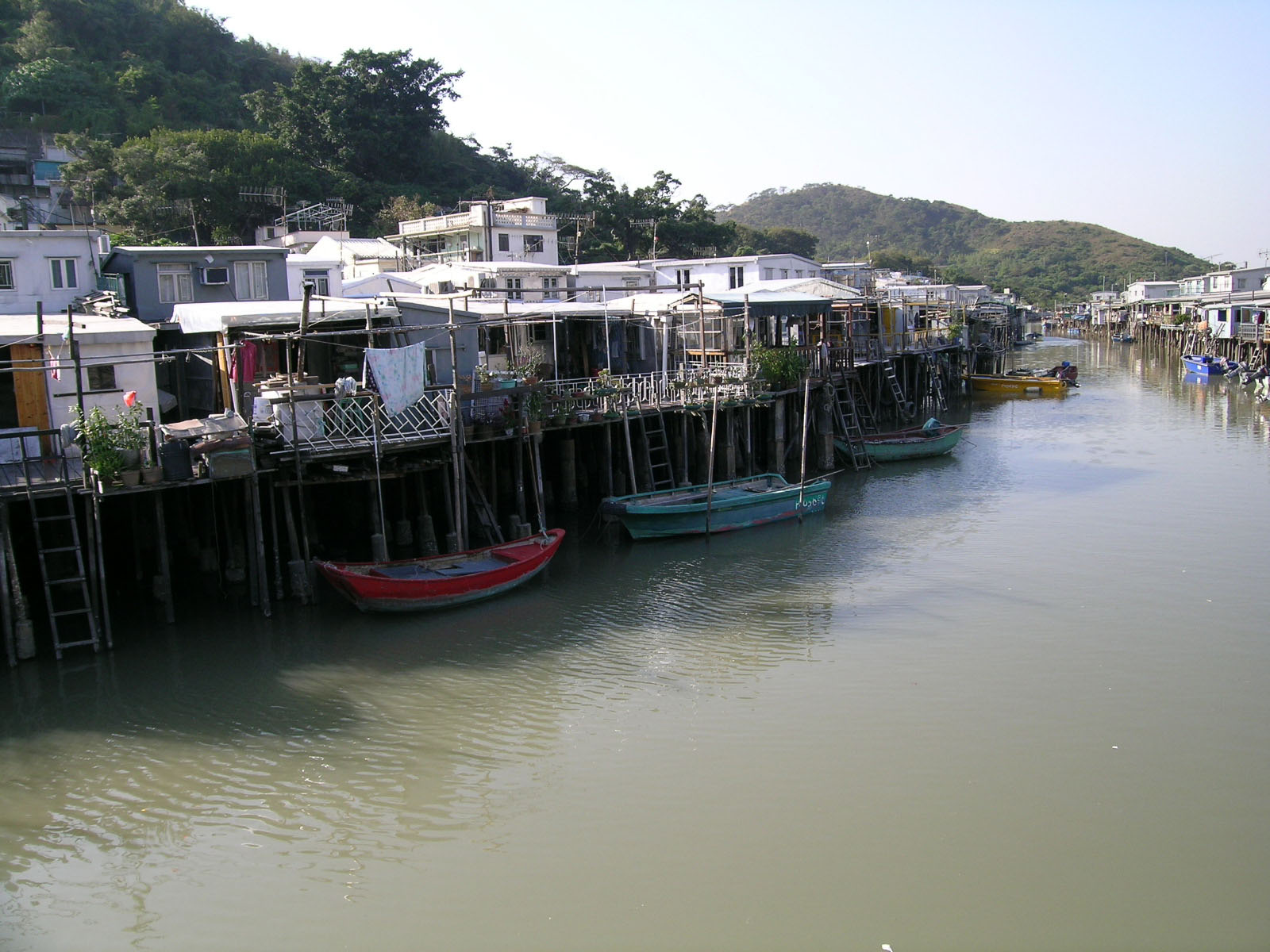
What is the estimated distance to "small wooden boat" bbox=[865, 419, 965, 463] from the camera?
32406 millimetres

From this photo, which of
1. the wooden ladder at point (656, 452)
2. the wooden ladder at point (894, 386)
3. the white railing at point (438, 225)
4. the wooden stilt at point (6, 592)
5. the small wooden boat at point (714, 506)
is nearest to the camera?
the wooden stilt at point (6, 592)

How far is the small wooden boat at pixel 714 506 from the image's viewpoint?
73.5 ft

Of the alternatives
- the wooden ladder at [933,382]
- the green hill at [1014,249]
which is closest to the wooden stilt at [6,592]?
the wooden ladder at [933,382]

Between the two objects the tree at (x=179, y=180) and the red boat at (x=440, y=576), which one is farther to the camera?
the tree at (x=179, y=180)

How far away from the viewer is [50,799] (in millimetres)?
11508

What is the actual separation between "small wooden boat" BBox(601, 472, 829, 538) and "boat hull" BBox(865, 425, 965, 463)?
7777mm

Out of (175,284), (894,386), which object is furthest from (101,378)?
(894,386)

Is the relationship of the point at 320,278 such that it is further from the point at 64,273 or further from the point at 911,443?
the point at 911,443

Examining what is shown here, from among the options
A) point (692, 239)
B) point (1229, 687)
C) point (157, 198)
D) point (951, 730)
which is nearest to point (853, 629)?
point (951, 730)

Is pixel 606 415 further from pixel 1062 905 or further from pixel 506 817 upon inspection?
pixel 1062 905

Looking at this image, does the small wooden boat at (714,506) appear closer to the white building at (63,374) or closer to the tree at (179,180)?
the white building at (63,374)

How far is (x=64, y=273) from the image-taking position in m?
24.5

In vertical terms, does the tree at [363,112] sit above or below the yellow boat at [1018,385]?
above

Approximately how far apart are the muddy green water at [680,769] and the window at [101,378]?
480cm
